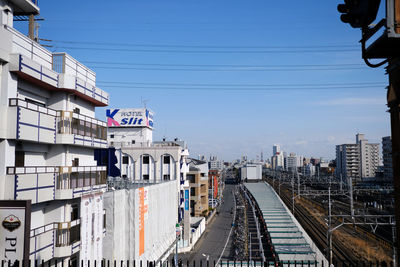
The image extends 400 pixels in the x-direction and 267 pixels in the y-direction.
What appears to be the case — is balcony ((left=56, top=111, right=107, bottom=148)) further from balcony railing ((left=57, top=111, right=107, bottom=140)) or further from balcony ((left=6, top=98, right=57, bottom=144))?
balcony ((left=6, top=98, right=57, bottom=144))

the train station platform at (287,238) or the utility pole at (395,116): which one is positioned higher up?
the utility pole at (395,116)

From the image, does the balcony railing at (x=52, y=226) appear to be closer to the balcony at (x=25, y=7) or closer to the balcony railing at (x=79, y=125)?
the balcony railing at (x=79, y=125)

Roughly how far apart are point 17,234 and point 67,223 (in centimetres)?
481

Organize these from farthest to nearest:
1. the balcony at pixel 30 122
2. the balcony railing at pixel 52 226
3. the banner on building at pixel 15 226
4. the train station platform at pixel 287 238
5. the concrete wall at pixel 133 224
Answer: the train station platform at pixel 287 238
the concrete wall at pixel 133 224
the balcony railing at pixel 52 226
the balcony at pixel 30 122
the banner on building at pixel 15 226

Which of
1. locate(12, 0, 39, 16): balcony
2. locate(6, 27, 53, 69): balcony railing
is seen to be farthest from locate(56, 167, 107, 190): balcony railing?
locate(12, 0, 39, 16): balcony

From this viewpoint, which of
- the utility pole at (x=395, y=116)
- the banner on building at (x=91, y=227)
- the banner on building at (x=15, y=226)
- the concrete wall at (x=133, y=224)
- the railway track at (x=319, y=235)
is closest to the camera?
the utility pole at (x=395, y=116)

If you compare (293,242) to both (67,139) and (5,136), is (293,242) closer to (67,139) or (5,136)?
(67,139)

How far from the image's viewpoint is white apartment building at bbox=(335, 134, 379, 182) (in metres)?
124

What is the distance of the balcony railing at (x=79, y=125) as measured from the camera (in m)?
14.0

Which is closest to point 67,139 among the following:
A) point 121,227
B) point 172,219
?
point 121,227

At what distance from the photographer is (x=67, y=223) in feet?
46.5

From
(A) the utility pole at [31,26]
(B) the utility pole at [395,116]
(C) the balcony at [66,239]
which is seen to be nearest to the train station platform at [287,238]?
(C) the balcony at [66,239]

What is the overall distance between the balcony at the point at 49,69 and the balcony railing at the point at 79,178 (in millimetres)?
3651

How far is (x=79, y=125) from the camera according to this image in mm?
15258
